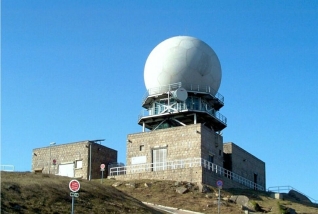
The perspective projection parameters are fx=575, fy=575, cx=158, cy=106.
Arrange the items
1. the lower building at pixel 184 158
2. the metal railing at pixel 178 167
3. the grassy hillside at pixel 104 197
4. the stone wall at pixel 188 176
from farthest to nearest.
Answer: the metal railing at pixel 178 167, the lower building at pixel 184 158, the stone wall at pixel 188 176, the grassy hillside at pixel 104 197

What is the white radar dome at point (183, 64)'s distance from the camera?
183ft

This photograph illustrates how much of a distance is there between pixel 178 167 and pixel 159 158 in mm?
3149

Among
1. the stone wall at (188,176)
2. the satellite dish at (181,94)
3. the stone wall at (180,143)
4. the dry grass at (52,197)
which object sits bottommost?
the dry grass at (52,197)

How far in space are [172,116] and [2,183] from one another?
2776 cm

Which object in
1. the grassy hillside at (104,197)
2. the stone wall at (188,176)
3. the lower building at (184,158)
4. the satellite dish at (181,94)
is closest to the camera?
the grassy hillside at (104,197)

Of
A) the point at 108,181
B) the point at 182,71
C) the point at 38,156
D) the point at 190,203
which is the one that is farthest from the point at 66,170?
the point at 190,203

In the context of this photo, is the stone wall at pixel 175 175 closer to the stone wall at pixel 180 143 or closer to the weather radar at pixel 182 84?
the stone wall at pixel 180 143

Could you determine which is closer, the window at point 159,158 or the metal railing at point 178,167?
the metal railing at point 178,167

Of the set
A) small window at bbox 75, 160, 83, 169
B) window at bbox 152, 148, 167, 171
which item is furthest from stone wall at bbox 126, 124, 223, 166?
small window at bbox 75, 160, 83, 169

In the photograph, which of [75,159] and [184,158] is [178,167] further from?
[75,159]

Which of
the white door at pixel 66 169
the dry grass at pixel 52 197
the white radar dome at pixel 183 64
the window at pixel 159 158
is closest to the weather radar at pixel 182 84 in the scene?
the white radar dome at pixel 183 64

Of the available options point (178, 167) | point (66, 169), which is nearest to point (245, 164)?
point (178, 167)

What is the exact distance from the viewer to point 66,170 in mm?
57750

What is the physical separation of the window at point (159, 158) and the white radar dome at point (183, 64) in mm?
6845
